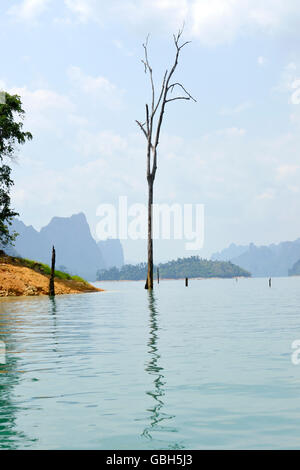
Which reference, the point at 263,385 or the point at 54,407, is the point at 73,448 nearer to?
the point at 54,407

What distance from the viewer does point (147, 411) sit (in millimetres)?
8523

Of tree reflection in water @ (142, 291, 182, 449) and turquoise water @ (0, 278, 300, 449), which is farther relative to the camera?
tree reflection in water @ (142, 291, 182, 449)

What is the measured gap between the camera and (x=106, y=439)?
23.6 feet

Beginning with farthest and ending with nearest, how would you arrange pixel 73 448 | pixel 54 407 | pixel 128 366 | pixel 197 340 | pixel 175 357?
A: 1. pixel 197 340
2. pixel 175 357
3. pixel 128 366
4. pixel 54 407
5. pixel 73 448

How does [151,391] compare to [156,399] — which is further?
[151,391]

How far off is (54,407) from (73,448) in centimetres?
216

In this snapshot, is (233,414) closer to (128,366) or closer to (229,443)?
(229,443)

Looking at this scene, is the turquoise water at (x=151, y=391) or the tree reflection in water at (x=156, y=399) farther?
the tree reflection in water at (x=156, y=399)

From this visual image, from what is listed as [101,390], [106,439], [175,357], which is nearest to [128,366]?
[175,357]
